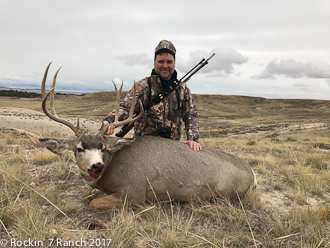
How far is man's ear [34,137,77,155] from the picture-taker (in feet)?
10.6

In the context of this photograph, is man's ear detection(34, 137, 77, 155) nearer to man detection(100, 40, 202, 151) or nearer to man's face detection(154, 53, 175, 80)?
man detection(100, 40, 202, 151)

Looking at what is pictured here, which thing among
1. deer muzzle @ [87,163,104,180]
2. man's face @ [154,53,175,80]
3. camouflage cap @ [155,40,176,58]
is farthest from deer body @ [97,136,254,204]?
camouflage cap @ [155,40,176,58]

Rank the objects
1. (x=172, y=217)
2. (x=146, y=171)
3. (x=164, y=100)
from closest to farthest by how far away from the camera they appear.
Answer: (x=172, y=217) < (x=146, y=171) < (x=164, y=100)

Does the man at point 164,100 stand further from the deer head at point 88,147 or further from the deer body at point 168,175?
the deer head at point 88,147

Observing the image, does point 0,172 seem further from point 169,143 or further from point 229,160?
point 229,160

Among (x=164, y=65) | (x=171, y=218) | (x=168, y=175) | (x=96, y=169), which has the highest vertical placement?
(x=164, y=65)

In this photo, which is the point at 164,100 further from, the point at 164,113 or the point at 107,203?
the point at 107,203

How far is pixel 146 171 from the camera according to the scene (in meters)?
3.31

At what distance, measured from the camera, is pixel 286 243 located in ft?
7.97

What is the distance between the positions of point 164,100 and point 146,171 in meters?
2.09

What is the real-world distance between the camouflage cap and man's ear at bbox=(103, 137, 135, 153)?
2339 mm

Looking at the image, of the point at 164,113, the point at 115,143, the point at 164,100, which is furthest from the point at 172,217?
the point at 164,100

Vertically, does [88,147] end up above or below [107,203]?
above

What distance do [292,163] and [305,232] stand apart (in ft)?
13.5
